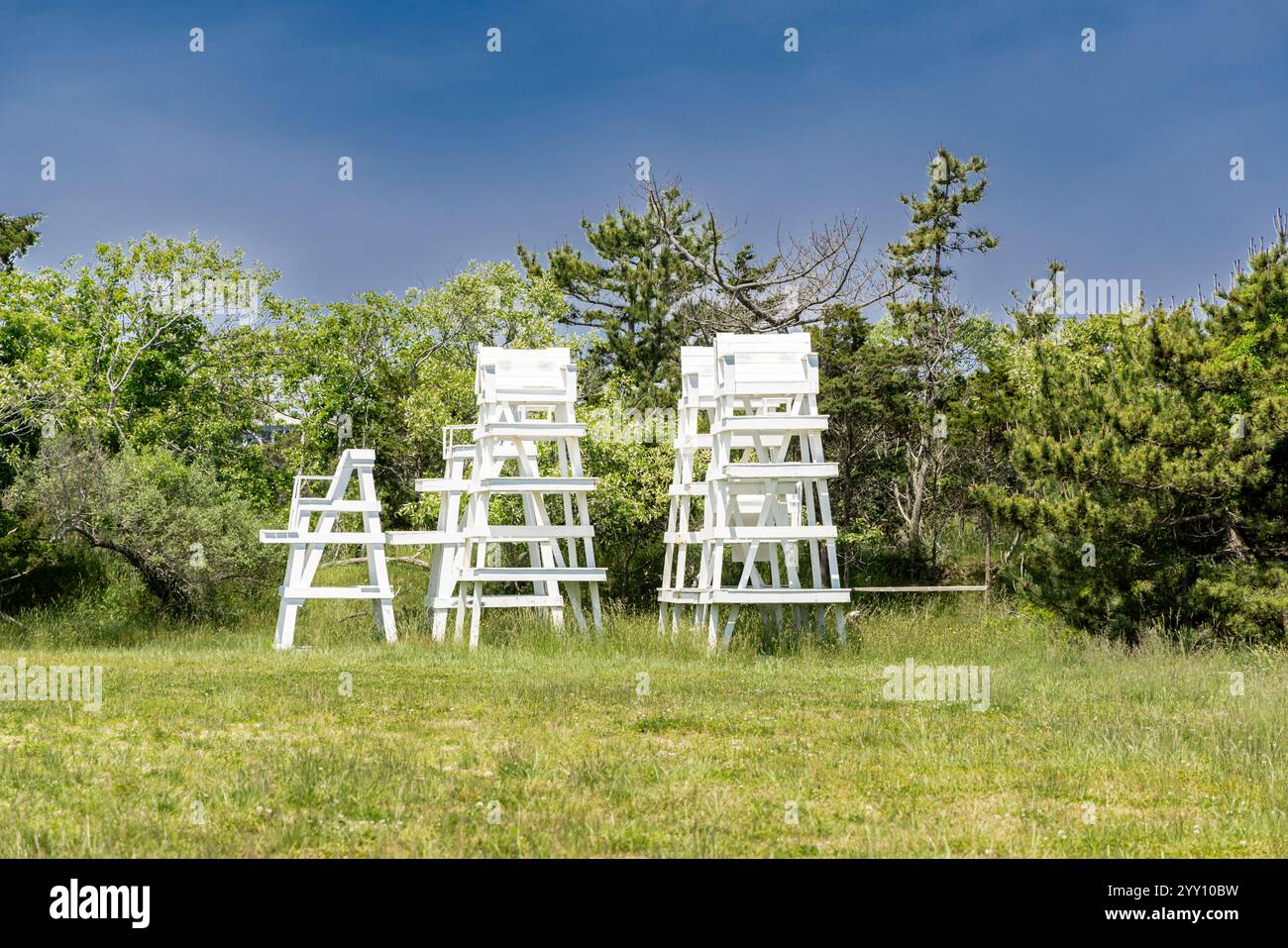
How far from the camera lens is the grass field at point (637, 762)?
6.41 metres

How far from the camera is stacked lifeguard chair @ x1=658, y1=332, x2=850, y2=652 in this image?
16594 millimetres

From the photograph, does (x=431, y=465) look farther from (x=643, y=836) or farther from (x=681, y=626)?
(x=643, y=836)

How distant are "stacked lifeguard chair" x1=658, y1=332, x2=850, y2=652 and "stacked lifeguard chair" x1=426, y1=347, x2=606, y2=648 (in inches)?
65.4

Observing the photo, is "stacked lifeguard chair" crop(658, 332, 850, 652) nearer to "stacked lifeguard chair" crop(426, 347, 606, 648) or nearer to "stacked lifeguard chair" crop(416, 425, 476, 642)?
"stacked lifeguard chair" crop(426, 347, 606, 648)

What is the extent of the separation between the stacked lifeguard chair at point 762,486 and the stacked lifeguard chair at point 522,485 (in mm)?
1660

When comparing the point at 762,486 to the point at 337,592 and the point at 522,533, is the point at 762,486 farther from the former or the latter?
the point at 337,592

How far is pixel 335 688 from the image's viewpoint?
11.9 m

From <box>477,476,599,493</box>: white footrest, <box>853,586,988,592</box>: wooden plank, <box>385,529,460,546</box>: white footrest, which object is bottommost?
<box>853,586,988,592</box>: wooden plank

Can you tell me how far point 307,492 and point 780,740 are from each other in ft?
74.3

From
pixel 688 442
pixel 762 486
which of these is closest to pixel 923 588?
pixel 762 486

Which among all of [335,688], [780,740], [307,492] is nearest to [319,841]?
[780,740]

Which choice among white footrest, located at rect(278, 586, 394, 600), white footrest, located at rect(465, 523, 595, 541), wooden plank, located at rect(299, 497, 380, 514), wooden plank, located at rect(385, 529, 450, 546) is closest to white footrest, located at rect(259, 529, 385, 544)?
wooden plank, located at rect(385, 529, 450, 546)

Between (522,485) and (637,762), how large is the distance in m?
9.56

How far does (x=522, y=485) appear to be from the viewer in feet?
57.9
